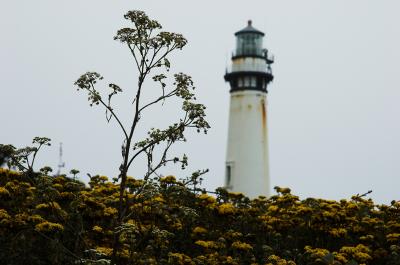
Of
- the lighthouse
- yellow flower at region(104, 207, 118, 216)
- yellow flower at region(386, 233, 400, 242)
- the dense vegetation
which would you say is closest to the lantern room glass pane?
the lighthouse

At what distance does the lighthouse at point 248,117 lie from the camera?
41.3 m

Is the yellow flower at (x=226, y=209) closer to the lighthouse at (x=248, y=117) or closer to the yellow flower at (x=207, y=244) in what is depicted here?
the yellow flower at (x=207, y=244)

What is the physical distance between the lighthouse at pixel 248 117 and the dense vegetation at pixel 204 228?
2706 centimetres

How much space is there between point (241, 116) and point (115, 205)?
3010cm

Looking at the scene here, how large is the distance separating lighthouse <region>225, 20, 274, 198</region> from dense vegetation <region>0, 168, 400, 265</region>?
27.1 m

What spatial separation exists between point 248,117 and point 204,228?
3010 cm

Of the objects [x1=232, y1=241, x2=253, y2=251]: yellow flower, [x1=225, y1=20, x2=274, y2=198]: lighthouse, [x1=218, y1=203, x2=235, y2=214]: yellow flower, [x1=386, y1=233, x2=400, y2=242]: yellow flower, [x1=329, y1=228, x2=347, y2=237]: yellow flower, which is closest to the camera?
[x1=232, y1=241, x2=253, y2=251]: yellow flower

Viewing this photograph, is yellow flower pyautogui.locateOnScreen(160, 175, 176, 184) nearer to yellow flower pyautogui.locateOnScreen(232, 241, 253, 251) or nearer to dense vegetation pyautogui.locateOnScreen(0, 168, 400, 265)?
dense vegetation pyautogui.locateOnScreen(0, 168, 400, 265)

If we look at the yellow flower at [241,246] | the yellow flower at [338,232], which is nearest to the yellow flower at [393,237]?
the yellow flower at [338,232]

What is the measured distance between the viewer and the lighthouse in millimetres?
41281

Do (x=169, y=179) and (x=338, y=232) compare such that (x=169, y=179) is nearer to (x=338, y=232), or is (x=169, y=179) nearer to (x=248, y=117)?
(x=338, y=232)

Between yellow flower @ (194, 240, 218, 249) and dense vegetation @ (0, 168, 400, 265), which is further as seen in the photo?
yellow flower @ (194, 240, 218, 249)

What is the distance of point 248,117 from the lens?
1668 inches

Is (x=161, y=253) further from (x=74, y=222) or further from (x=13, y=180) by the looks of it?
(x=13, y=180)
